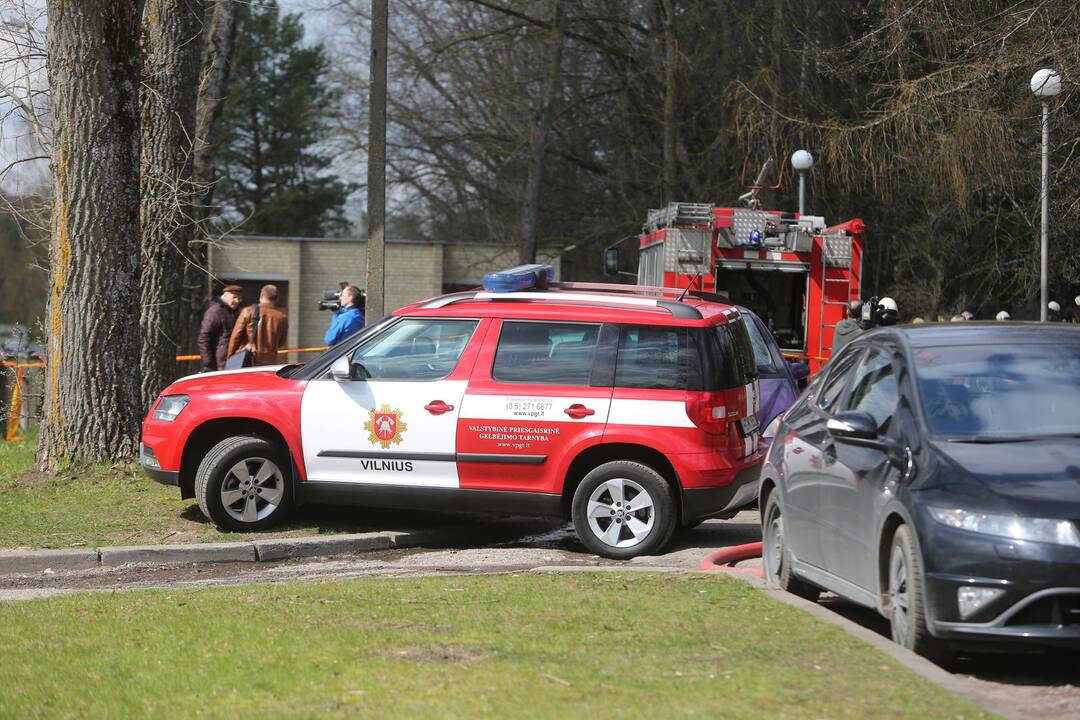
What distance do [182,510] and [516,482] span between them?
303cm

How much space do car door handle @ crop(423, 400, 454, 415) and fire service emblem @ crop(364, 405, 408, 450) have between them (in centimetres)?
23

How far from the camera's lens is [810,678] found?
5367mm

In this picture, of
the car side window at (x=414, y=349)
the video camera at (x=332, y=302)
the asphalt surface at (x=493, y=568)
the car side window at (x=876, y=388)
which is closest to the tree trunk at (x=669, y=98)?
the video camera at (x=332, y=302)

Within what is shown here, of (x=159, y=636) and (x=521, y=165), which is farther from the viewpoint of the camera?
(x=521, y=165)

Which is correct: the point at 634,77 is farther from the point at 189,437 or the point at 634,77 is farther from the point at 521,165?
the point at 189,437

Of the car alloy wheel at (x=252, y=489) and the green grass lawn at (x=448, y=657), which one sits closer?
the green grass lawn at (x=448, y=657)

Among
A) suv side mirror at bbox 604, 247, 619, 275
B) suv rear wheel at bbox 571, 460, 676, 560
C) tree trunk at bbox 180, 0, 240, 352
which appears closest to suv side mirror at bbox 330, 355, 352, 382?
suv rear wheel at bbox 571, 460, 676, 560

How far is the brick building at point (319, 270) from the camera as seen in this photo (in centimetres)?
4531

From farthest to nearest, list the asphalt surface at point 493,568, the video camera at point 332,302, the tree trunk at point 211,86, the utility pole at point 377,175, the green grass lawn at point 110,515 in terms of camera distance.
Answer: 1. the tree trunk at point 211,86
2. the video camera at point 332,302
3. the utility pole at point 377,175
4. the green grass lawn at point 110,515
5. the asphalt surface at point 493,568

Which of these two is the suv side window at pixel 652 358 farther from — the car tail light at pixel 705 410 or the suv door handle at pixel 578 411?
the suv door handle at pixel 578 411

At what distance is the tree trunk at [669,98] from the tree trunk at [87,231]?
1697cm

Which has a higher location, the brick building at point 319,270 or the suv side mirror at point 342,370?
the brick building at point 319,270

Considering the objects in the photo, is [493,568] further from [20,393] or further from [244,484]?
[20,393]

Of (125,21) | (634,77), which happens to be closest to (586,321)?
(125,21)
